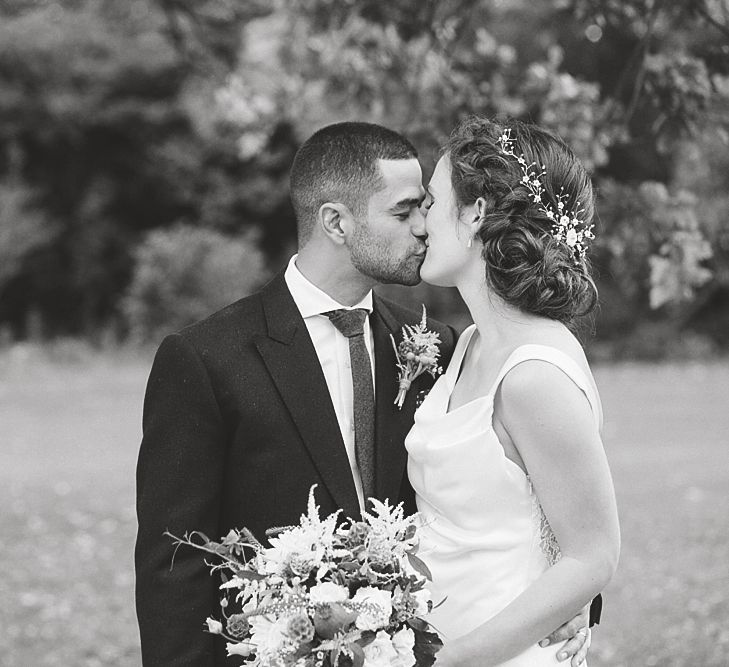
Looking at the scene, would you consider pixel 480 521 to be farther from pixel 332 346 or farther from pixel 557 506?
pixel 332 346

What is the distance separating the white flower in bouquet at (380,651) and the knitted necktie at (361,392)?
76 cm

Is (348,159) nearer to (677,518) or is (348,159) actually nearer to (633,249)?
(633,249)

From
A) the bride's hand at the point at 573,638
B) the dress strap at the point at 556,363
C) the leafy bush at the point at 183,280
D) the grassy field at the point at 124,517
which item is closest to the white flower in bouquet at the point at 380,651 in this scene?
the bride's hand at the point at 573,638

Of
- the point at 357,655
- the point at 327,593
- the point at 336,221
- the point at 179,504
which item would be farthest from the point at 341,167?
the point at 357,655

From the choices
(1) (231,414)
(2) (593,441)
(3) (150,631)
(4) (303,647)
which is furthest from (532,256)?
(3) (150,631)

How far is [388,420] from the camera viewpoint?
11.0 ft

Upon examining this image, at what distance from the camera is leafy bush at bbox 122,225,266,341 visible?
19203mm

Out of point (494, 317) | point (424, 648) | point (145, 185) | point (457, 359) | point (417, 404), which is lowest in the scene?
point (424, 648)

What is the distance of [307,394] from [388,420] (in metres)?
0.25

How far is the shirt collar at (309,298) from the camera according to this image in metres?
3.46

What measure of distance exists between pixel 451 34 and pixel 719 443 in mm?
9616

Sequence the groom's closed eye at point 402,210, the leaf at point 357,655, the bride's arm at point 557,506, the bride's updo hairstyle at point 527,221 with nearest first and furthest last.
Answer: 1. the leaf at point 357,655
2. the bride's arm at point 557,506
3. the bride's updo hairstyle at point 527,221
4. the groom's closed eye at point 402,210

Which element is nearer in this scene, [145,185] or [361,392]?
[361,392]

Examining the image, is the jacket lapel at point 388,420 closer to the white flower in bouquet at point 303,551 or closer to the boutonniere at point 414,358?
the boutonniere at point 414,358
